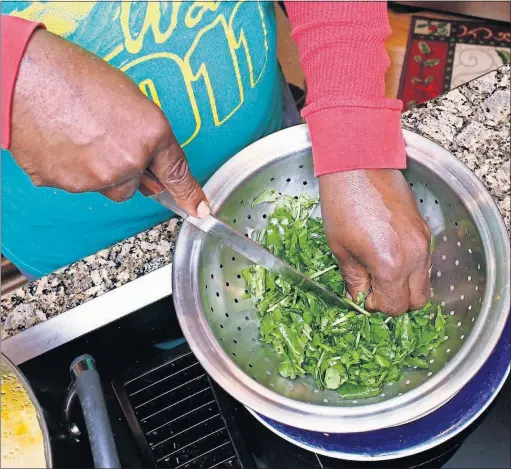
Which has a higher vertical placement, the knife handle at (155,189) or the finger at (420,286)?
the knife handle at (155,189)

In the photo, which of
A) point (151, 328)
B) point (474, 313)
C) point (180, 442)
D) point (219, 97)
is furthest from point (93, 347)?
point (474, 313)

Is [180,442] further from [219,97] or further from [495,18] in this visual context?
[495,18]

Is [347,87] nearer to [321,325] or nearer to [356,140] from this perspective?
[356,140]

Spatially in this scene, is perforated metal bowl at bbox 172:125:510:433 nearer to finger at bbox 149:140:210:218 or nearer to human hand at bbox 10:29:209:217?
finger at bbox 149:140:210:218

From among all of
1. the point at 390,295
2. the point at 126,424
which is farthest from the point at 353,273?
the point at 126,424

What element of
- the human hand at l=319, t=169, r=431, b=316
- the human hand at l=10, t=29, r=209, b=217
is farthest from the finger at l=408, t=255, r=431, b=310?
the human hand at l=10, t=29, r=209, b=217

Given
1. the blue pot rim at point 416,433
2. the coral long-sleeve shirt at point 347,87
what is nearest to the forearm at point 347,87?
the coral long-sleeve shirt at point 347,87

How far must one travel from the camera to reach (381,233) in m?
0.85

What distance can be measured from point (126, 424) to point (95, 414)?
0.92 feet

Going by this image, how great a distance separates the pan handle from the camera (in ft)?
2.10

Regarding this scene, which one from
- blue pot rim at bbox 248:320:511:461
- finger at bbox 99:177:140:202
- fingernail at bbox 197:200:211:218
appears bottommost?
blue pot rim at bbox 248:320:511:461

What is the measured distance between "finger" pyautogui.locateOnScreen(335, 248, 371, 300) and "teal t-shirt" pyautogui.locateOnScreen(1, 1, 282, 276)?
1.10 feet

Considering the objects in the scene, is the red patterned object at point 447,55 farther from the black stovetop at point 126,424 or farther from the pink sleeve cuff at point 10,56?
the pink sleeve cuff at point 10,56

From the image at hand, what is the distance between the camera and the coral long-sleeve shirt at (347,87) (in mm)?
882
